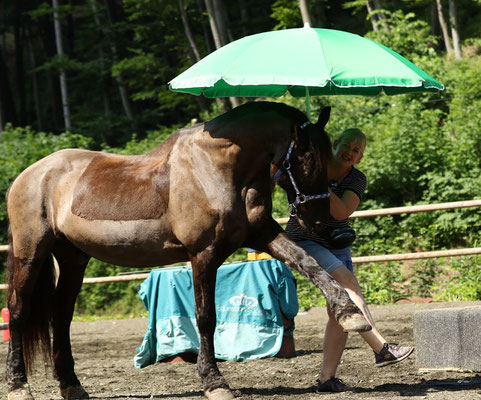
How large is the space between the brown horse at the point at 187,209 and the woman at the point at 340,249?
25 centimetres

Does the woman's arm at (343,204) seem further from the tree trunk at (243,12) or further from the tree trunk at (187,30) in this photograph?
the tree trunk at (243,12)

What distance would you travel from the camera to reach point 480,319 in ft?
16.4

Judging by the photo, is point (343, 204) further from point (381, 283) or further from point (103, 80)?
point (103, 80)

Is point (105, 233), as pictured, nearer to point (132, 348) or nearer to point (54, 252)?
point (54, 252)

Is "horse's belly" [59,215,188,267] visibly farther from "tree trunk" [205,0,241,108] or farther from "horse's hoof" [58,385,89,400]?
"tree trunk" [205,0,241,108]

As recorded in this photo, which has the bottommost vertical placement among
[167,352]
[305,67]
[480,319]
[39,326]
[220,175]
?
[167,352]

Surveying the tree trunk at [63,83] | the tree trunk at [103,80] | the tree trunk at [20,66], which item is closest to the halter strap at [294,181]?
the tree trunk at [103,80]

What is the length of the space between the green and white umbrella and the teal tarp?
8.09 ft

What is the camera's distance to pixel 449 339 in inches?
206

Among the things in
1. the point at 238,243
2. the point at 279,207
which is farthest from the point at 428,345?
the point at 279,207

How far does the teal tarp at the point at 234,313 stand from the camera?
6754mm

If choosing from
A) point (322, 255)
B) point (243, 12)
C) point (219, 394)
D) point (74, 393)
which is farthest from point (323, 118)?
point (243, 12)

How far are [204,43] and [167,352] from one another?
75.2ft

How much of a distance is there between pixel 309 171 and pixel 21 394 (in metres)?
2.37
